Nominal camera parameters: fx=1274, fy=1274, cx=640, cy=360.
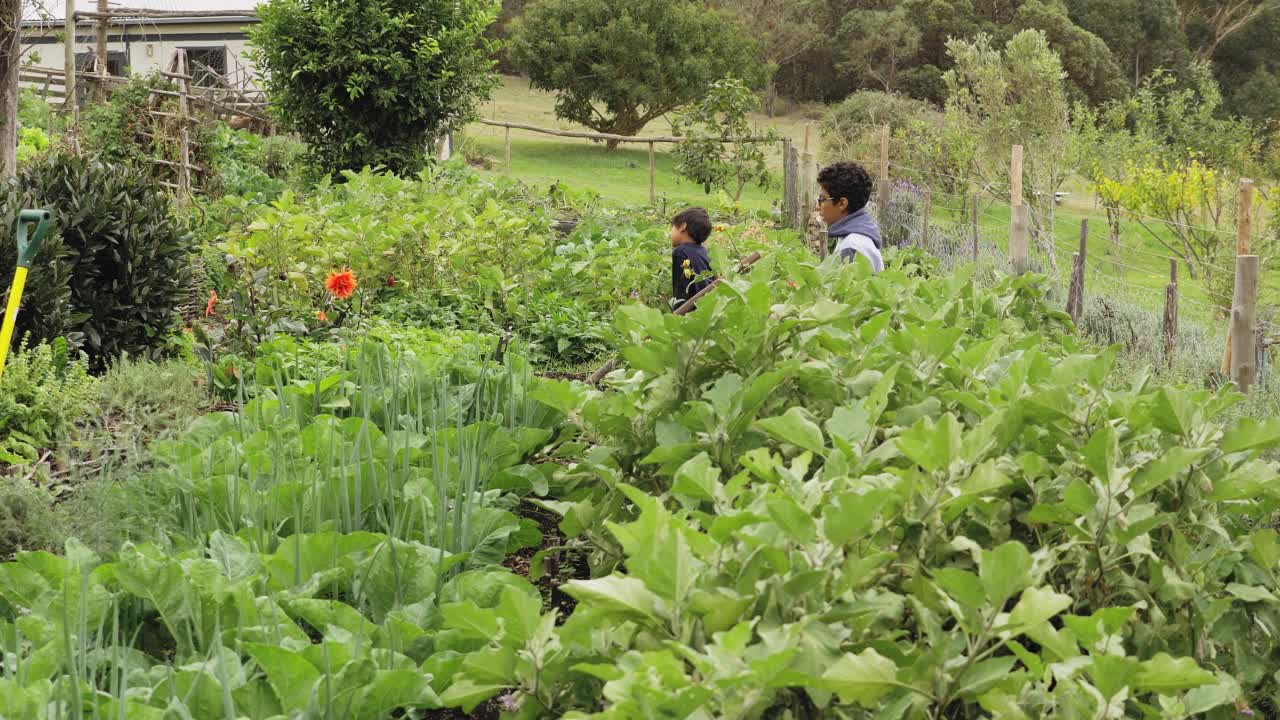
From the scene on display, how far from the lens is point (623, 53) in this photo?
119ft

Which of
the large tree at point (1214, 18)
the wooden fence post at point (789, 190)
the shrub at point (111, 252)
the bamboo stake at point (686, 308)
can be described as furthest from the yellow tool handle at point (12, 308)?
the large tree at point (1214, 18)

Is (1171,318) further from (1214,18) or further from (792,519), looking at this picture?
(1214,18)

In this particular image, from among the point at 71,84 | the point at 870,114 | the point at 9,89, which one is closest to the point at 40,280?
the point at 9,89

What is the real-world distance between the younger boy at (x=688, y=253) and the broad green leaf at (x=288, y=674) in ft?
19.0

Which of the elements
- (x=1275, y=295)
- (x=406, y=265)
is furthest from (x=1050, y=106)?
(x=406, y=265)

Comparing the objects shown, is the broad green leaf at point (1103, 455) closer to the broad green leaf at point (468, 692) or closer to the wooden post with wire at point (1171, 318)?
the broad green leaf at point (468, 692)

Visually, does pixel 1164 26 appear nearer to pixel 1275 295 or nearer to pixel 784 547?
pixel 1275 295

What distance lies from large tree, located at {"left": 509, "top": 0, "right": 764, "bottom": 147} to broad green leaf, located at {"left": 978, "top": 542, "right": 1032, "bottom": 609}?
35036 mm

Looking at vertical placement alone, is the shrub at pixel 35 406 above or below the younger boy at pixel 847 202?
below

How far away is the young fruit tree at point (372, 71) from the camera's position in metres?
13.4

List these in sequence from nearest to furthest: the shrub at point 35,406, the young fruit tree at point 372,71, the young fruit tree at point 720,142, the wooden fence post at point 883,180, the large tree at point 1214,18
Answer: the shrub at point 35,406 < the young fruit tree at point 372,71 < the wooden fence post at point 883,180 < the young fruit tree at point 720,142 < the large tree at point 1214,18

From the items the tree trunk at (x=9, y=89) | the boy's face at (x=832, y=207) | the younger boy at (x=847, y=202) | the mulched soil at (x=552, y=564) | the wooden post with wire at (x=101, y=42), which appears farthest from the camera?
the wooden post with wire at (x=101, y=42)

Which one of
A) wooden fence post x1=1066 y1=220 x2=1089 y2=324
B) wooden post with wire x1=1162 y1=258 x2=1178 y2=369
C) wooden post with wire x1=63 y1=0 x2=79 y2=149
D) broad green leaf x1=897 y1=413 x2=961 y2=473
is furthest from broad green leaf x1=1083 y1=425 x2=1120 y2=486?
wooden post with wire x1=63 y1=0 x2=79 y2=149

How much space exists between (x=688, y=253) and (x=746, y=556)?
20.9 ft
